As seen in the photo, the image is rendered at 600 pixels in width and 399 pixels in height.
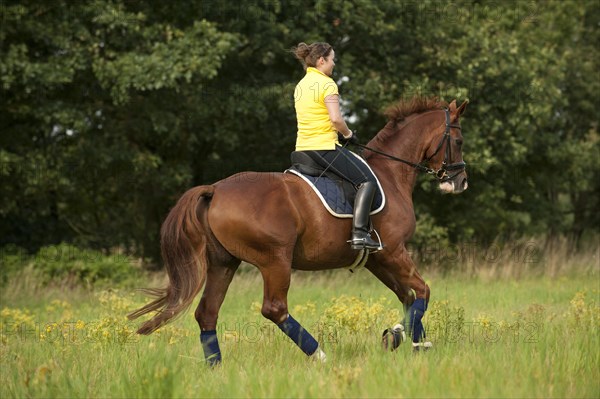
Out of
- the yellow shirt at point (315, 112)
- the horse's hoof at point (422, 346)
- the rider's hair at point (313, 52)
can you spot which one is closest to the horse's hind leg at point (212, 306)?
the yellow shirt at point (315, 112)

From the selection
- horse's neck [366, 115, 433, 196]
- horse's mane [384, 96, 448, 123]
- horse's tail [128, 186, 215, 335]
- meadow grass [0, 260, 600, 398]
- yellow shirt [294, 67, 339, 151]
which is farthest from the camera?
horse's mane [384, 96, 448, 123]

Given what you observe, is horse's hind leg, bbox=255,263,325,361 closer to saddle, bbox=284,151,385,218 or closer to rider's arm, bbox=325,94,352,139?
saddle, bbox=284,151,385,218

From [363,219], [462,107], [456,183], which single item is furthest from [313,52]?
[456,183]

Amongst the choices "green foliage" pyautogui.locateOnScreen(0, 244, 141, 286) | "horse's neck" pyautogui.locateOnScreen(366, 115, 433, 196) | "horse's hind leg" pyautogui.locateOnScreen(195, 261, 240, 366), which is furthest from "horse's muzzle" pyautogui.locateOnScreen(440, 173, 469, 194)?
"green foliage" pyautogui.locateOnScreen(0, 244, 141, 286)

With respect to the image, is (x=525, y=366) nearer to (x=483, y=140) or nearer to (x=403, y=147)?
(x=403, y=147)

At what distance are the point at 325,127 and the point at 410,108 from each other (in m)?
1.45

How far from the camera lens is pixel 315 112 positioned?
7738 millimetres

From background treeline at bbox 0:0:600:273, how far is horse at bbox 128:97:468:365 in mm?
8093

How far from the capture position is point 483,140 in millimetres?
18250

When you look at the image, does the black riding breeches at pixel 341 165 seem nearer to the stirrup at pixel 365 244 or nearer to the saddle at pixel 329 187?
the saddle at pixel 329 187

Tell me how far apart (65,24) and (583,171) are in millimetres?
15303

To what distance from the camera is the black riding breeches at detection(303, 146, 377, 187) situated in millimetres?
7750

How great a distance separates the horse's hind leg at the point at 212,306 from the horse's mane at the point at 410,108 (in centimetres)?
246

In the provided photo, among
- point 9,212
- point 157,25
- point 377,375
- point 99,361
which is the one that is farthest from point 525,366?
point 9,212
